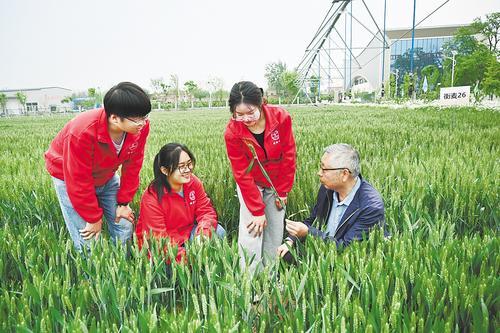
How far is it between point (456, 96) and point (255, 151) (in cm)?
1522

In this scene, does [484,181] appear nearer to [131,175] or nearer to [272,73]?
[131,175]

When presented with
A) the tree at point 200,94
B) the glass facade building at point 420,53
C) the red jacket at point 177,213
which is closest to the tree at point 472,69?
the glass facade building at point 420,53

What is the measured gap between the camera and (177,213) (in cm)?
255

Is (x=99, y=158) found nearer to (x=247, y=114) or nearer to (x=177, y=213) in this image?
(x=177, y=213)

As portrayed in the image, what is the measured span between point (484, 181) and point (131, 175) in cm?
243

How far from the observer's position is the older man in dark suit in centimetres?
202

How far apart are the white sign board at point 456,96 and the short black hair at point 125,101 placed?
50.2 feet

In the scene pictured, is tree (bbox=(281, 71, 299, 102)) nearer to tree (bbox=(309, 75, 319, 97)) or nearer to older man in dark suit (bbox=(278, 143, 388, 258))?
tree (bbox=(309, 75, 319, 97))

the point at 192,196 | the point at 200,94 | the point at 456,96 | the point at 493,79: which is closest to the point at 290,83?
the point at 493,79

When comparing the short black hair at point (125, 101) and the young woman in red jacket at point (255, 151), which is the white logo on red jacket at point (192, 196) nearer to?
the young woman in red jacket at point (255, 151)

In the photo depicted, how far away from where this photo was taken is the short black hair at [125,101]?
1.85 meters

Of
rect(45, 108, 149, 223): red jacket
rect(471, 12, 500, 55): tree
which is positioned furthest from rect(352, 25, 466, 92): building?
rect(45, 108, 149, 223): red jacket

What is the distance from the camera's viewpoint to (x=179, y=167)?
7.99ft

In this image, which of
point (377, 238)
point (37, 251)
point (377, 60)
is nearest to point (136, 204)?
point (37, 251)
